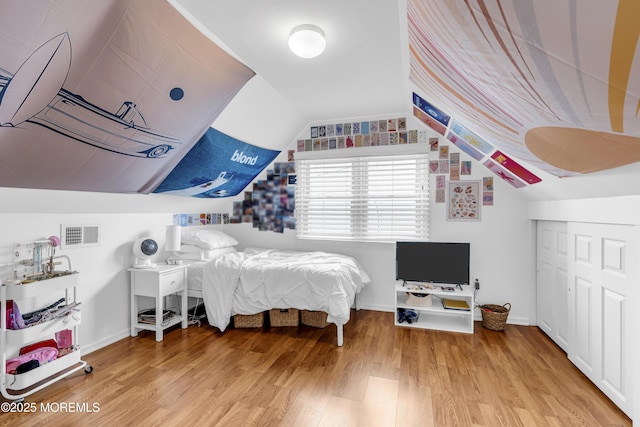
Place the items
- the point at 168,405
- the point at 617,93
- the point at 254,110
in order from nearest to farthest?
the point at 617,93 < the point at 168,405 < the point at 254,110

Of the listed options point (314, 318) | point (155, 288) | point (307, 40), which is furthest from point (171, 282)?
point (307, 40)

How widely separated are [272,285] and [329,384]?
1133 millimetres

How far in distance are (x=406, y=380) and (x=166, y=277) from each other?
2.40m

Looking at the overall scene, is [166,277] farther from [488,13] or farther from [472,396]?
[488,13]

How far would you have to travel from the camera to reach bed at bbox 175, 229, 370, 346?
9.49 feet

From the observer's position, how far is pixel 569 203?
2508 mm

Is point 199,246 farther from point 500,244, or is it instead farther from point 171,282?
point 500,244

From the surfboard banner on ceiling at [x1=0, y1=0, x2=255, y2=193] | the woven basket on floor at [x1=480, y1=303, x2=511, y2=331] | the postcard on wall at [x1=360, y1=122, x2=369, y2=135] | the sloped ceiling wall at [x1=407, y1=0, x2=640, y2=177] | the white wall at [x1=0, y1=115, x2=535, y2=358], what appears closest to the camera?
the sloped ceiling wall at [x1=407, y1=0, x2=640, y2=177]

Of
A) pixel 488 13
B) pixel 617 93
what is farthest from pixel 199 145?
pixel 617 93

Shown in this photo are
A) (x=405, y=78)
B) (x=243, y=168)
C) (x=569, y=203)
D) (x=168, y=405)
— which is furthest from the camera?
(x=243, y=168)

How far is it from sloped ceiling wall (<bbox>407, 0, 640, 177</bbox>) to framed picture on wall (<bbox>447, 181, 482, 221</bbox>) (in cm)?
154

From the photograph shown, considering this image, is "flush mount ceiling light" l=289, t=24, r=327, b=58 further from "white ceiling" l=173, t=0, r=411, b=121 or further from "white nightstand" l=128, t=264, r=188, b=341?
"white nightstand" l=128, t=264, r=188, b=341

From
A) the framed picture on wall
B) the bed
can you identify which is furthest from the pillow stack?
the framed picture on wall

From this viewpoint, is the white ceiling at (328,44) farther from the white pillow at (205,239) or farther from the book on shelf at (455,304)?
the book on shelf at (455,304)
